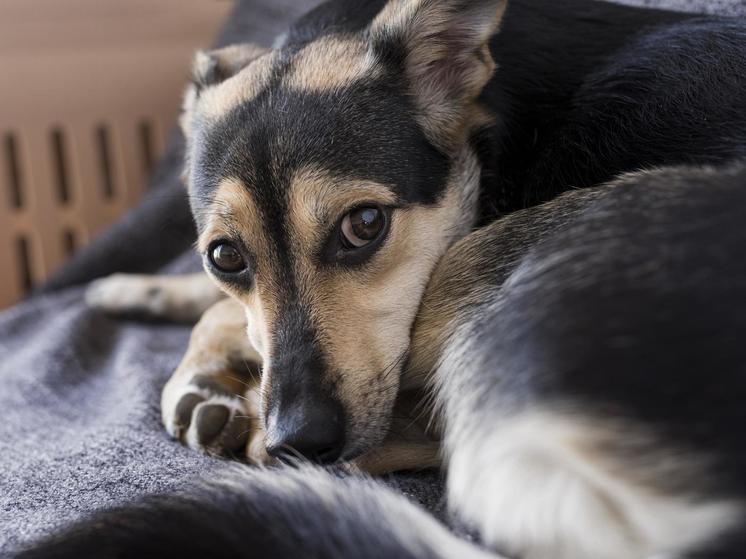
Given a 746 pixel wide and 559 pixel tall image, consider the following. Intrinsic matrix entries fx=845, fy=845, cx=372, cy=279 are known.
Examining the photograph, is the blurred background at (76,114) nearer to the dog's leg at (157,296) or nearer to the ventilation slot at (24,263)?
the ventilation slot at (24,263)

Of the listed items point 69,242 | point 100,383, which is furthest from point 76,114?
point 100,383

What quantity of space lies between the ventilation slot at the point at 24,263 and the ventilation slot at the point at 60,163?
0.64ft

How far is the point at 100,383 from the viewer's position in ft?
6.06

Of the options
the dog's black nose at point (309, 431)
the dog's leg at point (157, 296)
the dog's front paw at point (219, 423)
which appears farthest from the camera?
the dog's leg at point (157, 296)

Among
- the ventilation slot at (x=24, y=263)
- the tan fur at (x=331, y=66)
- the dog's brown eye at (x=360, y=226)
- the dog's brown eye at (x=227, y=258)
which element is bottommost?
the ventilation slot at (x=24, y=263)

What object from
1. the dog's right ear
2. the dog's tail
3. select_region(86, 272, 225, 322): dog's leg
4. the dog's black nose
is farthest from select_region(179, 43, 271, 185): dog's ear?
the dog's tail

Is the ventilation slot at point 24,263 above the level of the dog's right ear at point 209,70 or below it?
below

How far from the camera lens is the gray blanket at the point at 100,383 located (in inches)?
48.1

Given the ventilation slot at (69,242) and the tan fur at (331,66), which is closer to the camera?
the tan fur at (331,66)

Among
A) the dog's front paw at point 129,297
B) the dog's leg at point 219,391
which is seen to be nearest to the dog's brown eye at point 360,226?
the dog's leg at point 219,391

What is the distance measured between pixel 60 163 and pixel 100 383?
138cm

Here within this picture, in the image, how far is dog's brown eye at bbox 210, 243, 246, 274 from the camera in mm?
1341

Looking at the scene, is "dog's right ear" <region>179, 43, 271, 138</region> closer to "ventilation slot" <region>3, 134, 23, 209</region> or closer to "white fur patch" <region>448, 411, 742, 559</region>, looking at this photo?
"white fur patch" <region>448, 411, 742, 559</region>

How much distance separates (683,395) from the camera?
0.74m
